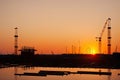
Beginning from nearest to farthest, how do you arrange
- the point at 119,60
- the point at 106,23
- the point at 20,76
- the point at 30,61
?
1. the point at 20,76
2. the point at 119,60
3. the point at 30,61
4. the point at 106,23

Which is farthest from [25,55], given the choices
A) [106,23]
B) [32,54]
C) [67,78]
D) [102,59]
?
[67,78]

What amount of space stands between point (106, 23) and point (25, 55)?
39.2 m

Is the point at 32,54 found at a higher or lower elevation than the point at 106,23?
lower

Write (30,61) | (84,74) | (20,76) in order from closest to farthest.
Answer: (20,76)
(84,74)
(30,61)

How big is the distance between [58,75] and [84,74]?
6582 mm

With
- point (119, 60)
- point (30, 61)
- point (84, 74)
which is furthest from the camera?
point (30, 61)

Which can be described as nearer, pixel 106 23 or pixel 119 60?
pixel 119 60

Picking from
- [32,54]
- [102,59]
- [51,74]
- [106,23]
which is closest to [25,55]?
[32,54]

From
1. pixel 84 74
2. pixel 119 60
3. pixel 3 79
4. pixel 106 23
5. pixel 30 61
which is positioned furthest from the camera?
pixel 106 23

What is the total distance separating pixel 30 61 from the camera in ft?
403

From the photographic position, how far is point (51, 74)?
243 ft

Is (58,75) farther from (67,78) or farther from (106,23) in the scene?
(106,23)

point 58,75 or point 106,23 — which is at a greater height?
point 106,23

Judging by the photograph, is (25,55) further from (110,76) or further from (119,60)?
(110,76)
